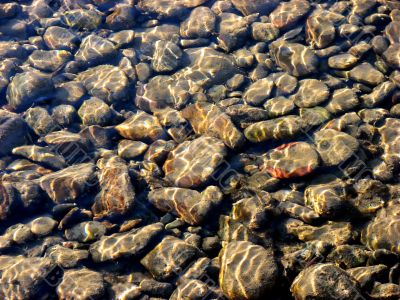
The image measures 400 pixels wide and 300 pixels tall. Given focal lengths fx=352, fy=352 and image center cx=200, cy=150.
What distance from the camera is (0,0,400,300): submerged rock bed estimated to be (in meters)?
5.20

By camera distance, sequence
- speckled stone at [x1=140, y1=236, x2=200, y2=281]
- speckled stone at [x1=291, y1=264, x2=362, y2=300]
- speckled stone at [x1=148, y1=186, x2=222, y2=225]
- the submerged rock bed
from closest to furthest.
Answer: speckled stone at [x1=291, y1=264, x2=362, y2=300] < the submerged rock bed < speckled stone at [x1=140, y1=236, x2=200, y2=281] < speckled stone at [x1=148, y1=186, x2=222, y2=225]

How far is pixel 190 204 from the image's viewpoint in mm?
5953

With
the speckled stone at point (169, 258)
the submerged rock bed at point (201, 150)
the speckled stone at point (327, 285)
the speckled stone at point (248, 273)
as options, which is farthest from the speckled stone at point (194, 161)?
the speckled stone at point (327, 285)

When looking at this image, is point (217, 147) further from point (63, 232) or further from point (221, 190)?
point (63, 232)

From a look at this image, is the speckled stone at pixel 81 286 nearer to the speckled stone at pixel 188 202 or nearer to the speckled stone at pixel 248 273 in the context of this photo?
the speckled stone at pixel 188 202

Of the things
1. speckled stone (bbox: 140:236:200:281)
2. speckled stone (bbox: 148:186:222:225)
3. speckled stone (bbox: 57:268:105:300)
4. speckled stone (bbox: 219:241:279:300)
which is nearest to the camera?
speckled stone (bbox: 219:241:279:300)

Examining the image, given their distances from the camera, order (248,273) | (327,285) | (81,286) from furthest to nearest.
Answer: (81,286)
(248,273)
(327,285)

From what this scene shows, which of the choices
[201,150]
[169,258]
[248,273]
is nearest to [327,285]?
[248,273]

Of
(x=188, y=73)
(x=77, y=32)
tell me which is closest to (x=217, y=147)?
(x=188, y=73)

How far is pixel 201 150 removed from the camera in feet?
22.2

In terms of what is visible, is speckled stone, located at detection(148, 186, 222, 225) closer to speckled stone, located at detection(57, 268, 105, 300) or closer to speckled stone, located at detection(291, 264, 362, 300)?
speckled stone, located at detection(57, 268, 105, 300)

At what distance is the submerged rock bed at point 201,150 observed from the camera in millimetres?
5199

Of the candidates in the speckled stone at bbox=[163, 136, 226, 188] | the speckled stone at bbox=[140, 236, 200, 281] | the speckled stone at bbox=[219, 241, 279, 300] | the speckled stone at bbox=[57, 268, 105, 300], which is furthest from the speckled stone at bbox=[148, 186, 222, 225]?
the speckled stone at bbox=[57, 268, 105, 300]

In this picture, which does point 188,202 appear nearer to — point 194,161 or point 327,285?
point 194,161
